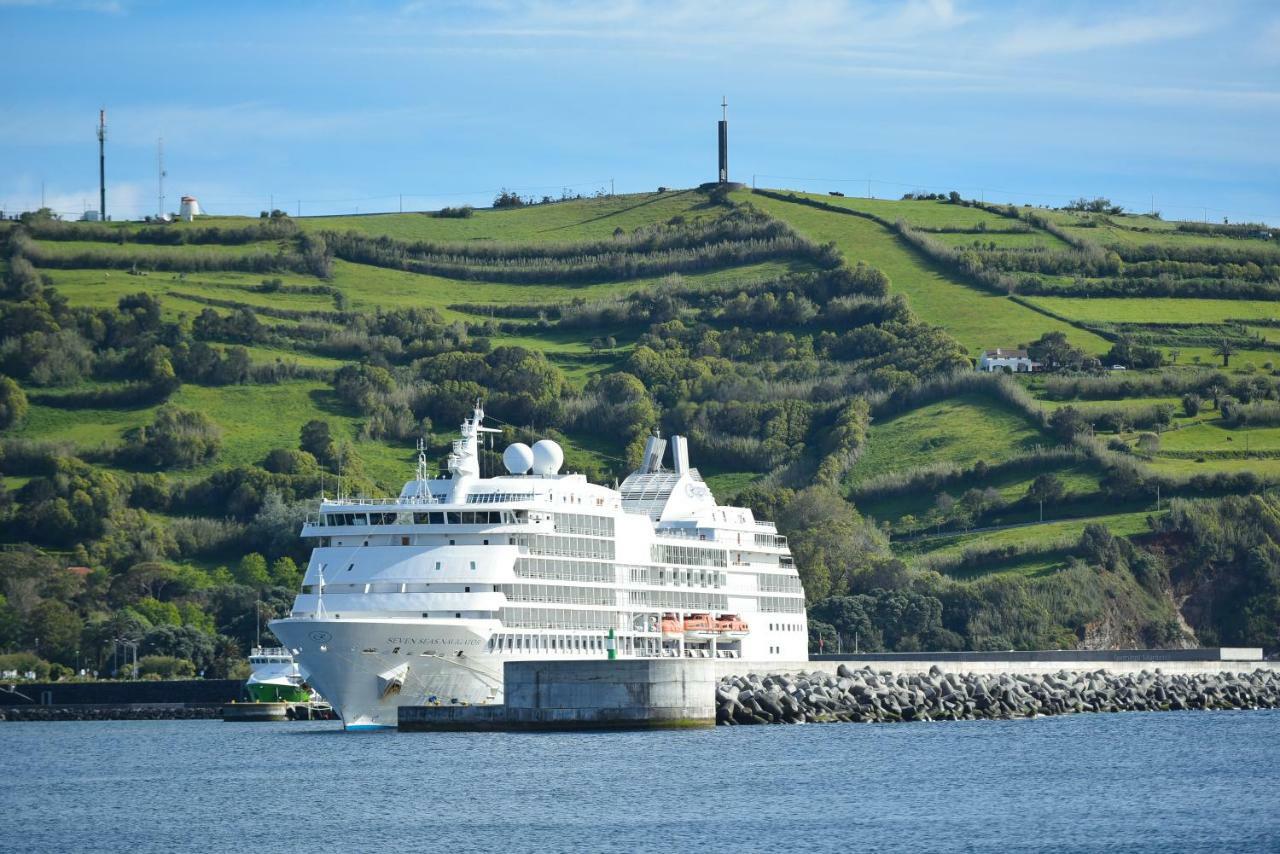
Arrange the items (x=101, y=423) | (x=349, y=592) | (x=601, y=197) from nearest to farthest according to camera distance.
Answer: (x=349, y=592)
(x=101, y=423)
(x=601, y=197)

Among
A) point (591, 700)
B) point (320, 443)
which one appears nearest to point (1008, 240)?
point (320, 443)

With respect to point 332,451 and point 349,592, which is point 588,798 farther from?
point 332,451

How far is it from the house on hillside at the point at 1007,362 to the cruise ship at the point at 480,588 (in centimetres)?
6766

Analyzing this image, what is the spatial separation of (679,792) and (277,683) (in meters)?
50.3

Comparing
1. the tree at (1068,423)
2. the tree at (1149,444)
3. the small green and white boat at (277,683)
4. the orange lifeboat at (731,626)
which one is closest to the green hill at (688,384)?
the tree at (1149,444)

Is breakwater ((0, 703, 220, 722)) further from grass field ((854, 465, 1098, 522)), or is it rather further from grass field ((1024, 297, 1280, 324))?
grass field ((1024, 297, 1280, 324))

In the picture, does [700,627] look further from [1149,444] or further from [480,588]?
[1149,444]

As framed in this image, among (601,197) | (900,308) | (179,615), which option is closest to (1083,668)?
(179,615)

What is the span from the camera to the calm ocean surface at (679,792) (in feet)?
139

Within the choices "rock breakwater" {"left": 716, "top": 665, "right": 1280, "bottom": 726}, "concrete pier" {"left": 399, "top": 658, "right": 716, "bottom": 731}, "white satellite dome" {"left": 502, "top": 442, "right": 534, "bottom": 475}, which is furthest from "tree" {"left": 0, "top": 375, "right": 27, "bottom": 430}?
"concrete pier" {"left": 399, "top": 658, "right": 716, "bottom": 731}

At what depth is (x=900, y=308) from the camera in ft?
519

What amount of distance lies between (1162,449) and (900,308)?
31.3 m

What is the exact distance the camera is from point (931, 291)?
163 m

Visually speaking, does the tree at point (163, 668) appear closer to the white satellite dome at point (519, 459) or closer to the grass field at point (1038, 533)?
the white satellite dome at point (519, 459)
